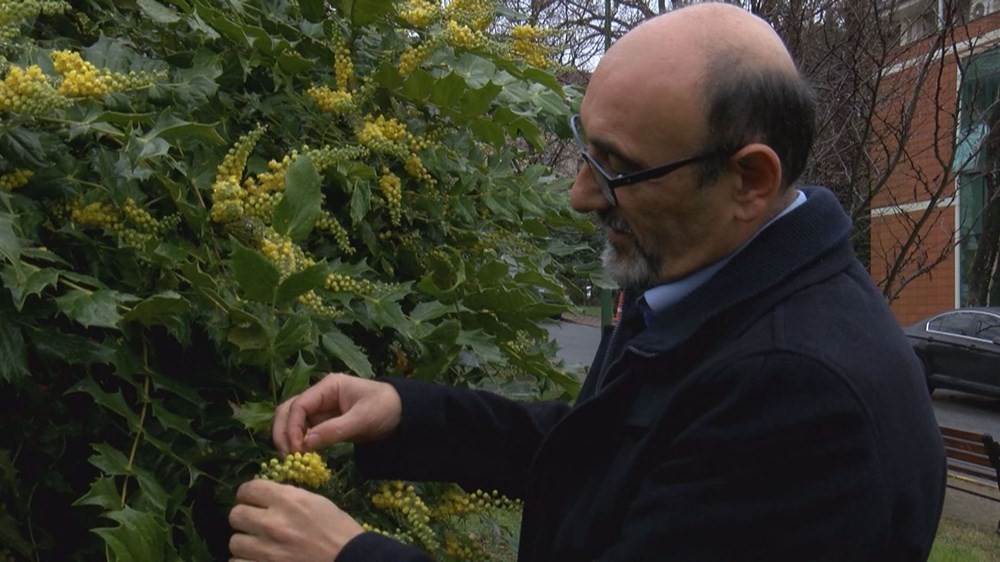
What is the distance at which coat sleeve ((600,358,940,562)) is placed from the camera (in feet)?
4.48

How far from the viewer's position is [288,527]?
4.79 ft

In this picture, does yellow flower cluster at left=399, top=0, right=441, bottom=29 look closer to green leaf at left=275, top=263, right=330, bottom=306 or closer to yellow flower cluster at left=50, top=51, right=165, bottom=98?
yellow flower cluster at left=50, top=51, right=165, bottom=98

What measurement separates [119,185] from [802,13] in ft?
19.1

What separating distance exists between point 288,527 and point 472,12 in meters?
1.29

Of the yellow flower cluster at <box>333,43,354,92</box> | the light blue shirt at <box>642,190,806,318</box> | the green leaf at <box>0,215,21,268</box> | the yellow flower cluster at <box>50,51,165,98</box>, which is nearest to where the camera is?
the green leaf at <box>0,215,21,268</box>

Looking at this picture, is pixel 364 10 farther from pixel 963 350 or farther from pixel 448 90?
pixel 963 350

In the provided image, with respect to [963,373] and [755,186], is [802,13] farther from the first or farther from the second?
[963,373]

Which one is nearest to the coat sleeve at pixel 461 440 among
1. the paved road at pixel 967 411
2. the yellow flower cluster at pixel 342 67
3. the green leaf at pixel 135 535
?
the green leaf at pixel 135 535

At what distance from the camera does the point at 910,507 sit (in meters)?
1.46

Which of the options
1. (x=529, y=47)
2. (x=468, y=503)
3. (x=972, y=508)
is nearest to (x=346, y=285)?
(x=468, y=503)

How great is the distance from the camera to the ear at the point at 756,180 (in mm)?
1628

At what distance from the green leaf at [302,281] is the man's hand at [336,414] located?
0.64 ft

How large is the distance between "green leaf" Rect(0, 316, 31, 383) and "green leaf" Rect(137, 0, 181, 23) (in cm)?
70

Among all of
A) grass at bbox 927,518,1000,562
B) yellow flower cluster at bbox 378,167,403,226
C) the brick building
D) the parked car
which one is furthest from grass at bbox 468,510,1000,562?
the parked car
